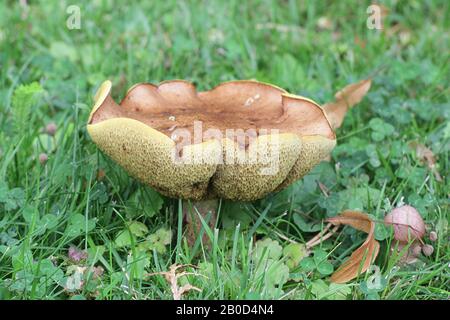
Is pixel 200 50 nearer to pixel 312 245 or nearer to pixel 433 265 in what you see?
pixel 312 245

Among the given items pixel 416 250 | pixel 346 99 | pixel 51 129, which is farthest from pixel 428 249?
pixel 51 129

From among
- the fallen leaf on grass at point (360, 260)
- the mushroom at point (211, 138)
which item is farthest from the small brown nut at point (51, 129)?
the fallen leaf on grass at point (360, 260)

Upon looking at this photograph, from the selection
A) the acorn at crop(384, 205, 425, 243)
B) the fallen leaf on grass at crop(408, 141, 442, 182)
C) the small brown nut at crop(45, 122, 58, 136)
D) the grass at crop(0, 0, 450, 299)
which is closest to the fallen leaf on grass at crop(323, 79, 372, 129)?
Result: the grass at crop(0, 0, 450, 299)

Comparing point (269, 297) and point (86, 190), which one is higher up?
point (86, 190)

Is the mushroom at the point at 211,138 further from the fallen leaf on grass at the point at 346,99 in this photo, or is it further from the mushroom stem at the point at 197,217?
the fallen leaf on grass at the point at 346,99

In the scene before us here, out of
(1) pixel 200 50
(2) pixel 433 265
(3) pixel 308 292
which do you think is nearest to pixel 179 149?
(3) pixel 308 292

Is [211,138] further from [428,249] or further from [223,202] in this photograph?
[428,249]

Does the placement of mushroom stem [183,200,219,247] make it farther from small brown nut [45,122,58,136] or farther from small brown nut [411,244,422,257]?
small brown nut [45,122,58,136]
